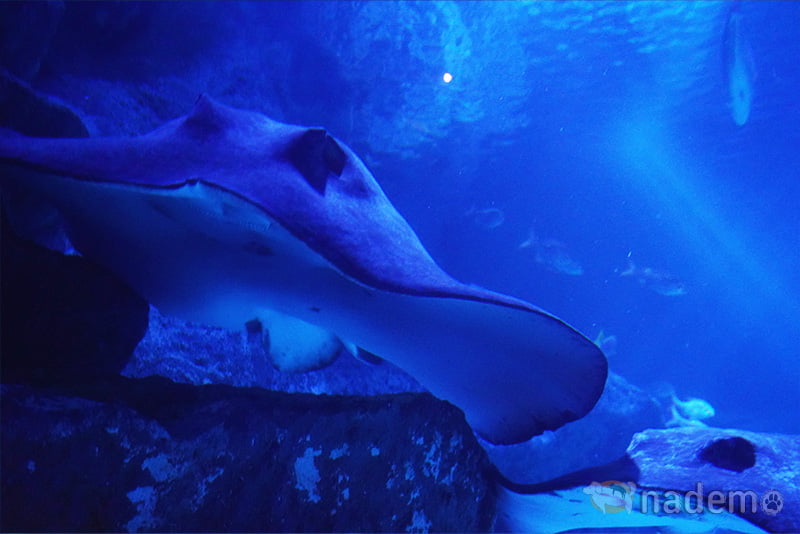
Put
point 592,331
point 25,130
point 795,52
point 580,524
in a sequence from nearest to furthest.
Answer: point 580,524 → point 25,130 → point 795,52 → point 592,331

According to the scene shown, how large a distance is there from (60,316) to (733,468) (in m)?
2.75

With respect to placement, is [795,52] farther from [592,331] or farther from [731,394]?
[731,394]

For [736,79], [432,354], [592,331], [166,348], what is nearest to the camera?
[432,354]

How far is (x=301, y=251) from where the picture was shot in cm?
135

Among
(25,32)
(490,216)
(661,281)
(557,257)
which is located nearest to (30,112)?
(25,32)

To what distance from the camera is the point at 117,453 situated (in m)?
1.42

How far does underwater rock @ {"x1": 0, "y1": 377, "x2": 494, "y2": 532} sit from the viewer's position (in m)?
1.34

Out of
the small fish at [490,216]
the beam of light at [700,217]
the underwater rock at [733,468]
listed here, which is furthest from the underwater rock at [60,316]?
the beam of light at [700,217]

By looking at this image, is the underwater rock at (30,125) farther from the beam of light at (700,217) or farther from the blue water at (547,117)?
the beam of light at (700,217)

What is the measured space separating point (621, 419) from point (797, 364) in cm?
2577

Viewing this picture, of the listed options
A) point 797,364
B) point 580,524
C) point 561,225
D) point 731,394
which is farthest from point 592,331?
point 580,524

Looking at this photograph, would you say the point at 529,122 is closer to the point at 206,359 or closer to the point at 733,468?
the point at 206,359

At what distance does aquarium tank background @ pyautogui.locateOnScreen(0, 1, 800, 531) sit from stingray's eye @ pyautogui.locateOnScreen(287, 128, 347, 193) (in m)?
1.04

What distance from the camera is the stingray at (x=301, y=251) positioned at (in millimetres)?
1286
